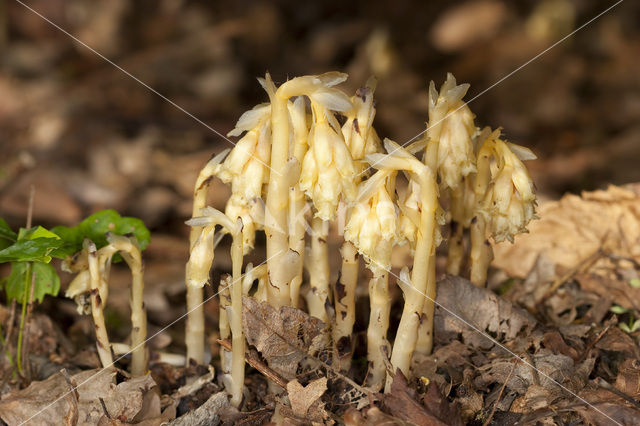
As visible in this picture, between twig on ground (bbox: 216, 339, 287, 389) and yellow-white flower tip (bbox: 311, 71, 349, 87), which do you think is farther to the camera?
twig on ground (bbox: 216, 339, 287, 389)

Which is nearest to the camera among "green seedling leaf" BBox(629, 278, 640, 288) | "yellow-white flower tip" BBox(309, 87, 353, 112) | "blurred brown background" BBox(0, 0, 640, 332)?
"yellow-white flower tip" BBox(309, 87, 353, 112)

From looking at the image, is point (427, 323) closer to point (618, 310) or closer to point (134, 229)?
point (618, 310)

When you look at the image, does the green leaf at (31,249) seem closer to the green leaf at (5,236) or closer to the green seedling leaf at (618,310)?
the green leaf at (5,236)

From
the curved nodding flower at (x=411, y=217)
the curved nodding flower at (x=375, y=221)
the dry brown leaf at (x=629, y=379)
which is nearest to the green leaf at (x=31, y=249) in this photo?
the curved nodding flower at (x=375, y=221)

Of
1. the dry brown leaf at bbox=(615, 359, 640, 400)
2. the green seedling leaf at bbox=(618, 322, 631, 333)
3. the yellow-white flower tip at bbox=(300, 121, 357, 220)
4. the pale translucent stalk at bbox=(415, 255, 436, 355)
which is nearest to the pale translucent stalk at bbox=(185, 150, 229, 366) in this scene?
the yellow-white flower tip at bbox=(300, 121, 357, 220)

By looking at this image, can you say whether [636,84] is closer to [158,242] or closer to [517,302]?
[517,302]

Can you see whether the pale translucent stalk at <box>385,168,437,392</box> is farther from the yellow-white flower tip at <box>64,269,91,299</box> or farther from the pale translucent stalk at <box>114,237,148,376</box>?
the yellow-white flower tip at <box>64,269,91,299</box>
